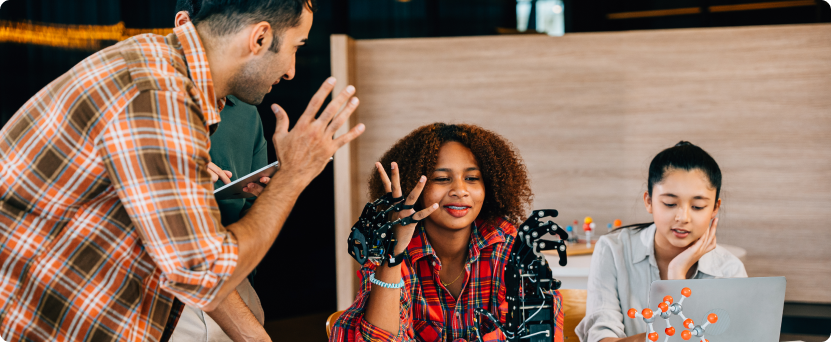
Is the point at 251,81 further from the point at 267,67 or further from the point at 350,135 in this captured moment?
the point at 350,135

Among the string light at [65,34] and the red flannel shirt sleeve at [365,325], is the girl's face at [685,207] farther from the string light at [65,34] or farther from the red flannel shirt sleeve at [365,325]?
the string light at [65,34]

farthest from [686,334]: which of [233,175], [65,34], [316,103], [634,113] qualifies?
[65,34]

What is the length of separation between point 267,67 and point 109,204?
0.36m

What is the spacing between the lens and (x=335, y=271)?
11.7 feet

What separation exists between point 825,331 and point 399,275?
275cm

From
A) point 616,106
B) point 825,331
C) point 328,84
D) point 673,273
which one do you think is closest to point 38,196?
point 328,84

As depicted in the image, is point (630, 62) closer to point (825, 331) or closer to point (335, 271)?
point (825, 331)

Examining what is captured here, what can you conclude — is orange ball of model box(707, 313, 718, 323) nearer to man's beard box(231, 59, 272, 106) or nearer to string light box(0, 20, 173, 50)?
man's beard box(231, 59, 272, 106)

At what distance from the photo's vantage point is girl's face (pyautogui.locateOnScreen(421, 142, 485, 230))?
153 centimetres

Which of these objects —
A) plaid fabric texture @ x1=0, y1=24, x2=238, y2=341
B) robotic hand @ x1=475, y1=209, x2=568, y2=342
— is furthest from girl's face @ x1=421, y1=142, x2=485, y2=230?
plaid fabric texture @ x1=0, y1=24, x2=238, y2=341

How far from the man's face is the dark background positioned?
2412mm

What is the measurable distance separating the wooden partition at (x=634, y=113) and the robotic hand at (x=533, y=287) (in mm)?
2196

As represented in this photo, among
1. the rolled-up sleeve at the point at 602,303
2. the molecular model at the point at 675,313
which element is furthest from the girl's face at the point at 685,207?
the molecular model at the point at 675,313

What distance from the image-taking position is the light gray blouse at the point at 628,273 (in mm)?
1621
